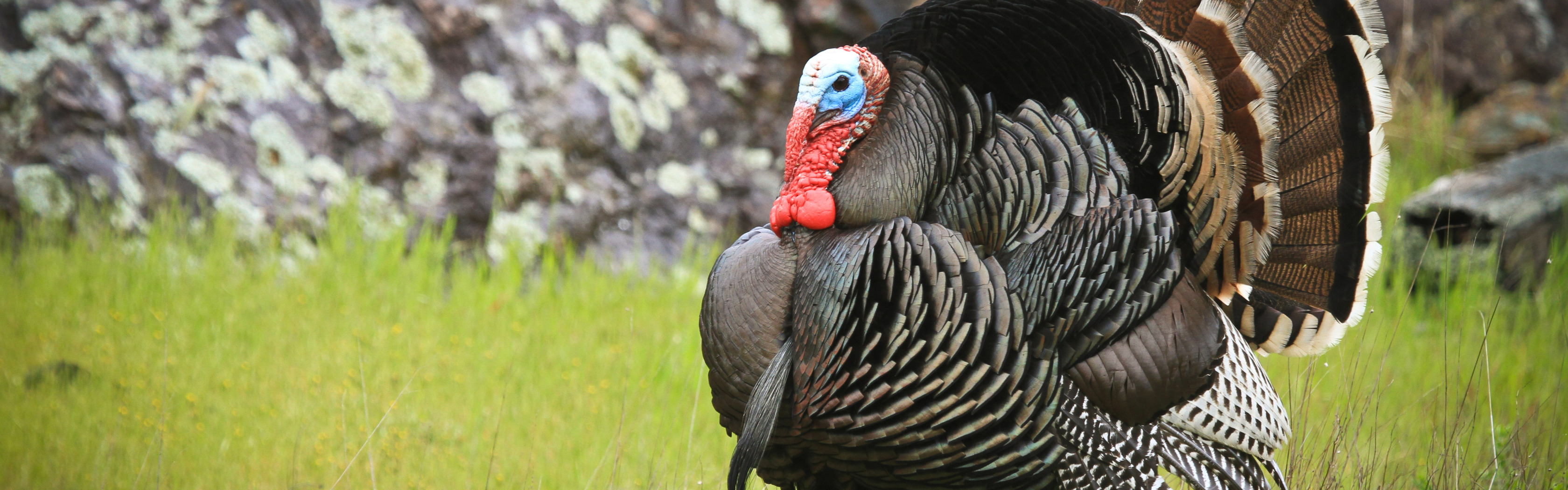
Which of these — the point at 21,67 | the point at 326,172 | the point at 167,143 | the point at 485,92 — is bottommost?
the point at 326,172

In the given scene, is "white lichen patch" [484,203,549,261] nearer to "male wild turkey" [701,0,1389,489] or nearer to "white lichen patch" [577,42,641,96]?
"white lichen patch" [577,42,641,96]

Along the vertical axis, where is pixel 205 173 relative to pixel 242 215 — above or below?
above

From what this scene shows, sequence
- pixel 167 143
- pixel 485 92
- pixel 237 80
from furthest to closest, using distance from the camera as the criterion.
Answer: pixel 485 92 → pixel 237 80 → pixel 167 143

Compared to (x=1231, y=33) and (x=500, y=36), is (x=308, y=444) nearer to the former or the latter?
(x=500, y=36)

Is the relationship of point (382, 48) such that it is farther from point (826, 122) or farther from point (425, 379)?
point (826, 122)

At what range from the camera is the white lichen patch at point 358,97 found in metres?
4.62

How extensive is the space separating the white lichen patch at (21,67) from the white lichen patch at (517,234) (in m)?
1.87

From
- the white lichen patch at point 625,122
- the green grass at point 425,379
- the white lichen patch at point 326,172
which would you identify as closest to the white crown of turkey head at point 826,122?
the green grass at point 425,379

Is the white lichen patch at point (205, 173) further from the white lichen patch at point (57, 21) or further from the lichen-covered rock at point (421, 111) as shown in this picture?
the white lichen patch at point (57, 21)

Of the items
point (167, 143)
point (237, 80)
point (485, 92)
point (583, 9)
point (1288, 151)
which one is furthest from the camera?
point (583, 9)

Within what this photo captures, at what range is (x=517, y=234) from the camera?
191 inches

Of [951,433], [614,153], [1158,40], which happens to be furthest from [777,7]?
[951,433]

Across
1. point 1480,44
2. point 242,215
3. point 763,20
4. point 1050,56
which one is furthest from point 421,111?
point 1480,44

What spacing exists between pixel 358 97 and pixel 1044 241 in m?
3.37
